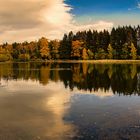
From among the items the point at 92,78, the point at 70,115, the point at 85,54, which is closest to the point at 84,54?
the point at 85,54

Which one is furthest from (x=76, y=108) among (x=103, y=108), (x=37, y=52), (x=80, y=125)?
(x=37, y=52)

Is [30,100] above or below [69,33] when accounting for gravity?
below

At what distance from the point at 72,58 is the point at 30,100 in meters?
124

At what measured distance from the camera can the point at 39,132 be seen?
1825 centimetres

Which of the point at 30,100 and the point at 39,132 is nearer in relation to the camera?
the point at 39,132

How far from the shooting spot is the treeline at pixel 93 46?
136m

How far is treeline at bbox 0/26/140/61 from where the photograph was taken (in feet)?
447

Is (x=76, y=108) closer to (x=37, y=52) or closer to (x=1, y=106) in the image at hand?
(x=1, y=106)

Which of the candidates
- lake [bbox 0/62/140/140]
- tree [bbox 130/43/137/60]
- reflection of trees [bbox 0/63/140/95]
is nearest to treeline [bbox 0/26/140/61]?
tree [bbox 130/43/137/60]

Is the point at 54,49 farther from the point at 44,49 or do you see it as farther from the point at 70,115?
the point at 70,115

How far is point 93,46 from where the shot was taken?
5802 inches

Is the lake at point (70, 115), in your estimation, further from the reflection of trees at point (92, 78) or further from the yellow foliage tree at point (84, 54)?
the yellow foliage tree at point (84, 54)

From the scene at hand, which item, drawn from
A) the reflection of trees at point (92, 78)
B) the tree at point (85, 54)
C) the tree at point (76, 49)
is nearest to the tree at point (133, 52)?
the tree at point (85, 54)

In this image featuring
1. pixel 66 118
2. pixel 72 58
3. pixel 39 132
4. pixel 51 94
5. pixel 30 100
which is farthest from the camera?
pixel 72 58
